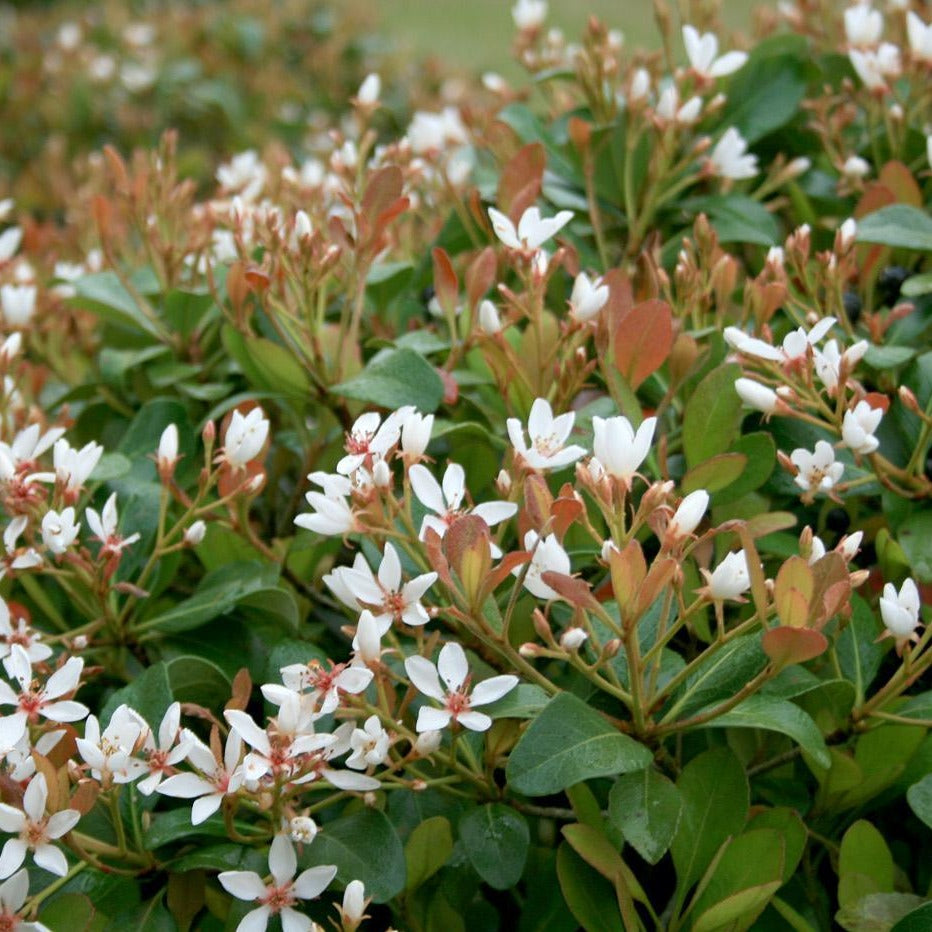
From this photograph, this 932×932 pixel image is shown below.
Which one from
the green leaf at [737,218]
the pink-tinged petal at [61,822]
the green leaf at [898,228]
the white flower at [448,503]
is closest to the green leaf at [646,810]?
the white flower at [448,503]

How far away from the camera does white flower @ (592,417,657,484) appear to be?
3.74ft

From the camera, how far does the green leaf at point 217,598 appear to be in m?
1.35

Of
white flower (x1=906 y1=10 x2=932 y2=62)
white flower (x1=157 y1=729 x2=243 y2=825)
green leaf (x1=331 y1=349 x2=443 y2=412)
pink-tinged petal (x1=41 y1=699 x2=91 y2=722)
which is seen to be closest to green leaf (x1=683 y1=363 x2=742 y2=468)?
green leaf (x1=331 y1=349 x2=443 y2=412)

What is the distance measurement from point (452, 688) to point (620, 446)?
0.28 m

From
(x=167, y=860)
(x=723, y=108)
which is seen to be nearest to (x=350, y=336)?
(x=167, y=860)

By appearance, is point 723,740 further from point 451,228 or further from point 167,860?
point 451,228

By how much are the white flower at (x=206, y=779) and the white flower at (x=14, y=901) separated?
16 centimetres

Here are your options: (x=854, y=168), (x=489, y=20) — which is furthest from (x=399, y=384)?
(x=489, y=20)

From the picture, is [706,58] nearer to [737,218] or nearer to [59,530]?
[737,218]

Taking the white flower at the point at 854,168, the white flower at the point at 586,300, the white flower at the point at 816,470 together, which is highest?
the white flower at the point at 586,300

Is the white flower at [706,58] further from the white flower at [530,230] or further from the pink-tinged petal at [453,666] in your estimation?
the pink-tinged petal at [453,666]

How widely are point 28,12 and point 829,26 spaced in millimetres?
4755

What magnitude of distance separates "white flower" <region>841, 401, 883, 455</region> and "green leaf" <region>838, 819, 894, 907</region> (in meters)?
0.38

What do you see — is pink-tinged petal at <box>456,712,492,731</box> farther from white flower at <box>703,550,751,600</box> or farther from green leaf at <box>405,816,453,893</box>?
white flower at <box>703,550,751,600</box>
